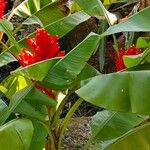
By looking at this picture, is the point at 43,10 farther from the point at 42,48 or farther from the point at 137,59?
the point at 137,59

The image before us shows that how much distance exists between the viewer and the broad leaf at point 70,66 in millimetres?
1221

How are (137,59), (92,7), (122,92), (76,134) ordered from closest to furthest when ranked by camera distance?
(122,92) < (137,59) < (92,7) < (76,134)

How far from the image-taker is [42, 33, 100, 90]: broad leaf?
122 cm

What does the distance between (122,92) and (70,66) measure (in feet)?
0.73

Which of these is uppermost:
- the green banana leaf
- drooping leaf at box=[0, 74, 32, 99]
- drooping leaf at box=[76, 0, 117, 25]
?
drooping leaf at box=[76, 0, 117, 25]

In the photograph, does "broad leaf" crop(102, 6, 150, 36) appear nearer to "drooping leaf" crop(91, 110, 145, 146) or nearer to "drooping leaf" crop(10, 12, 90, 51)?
"drooping leaf" crop(91, 110, 145, 146)

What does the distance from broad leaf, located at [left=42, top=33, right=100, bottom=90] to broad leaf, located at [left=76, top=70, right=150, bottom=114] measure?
149 mm

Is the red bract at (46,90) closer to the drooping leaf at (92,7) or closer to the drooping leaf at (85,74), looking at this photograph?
the drooping leaf at (85,74)

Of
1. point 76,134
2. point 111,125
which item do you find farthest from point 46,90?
point 76,134

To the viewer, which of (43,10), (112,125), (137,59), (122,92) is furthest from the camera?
(43,10)

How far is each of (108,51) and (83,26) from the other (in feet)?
0.93

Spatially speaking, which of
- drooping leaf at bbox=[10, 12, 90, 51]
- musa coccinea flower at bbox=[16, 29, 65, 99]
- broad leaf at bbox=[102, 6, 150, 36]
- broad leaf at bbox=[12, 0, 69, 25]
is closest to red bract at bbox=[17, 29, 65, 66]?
musa coccinea flower at bbox=[16, 29, 65, 99]

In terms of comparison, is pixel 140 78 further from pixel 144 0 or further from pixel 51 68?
pixel 144 0

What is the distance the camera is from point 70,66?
48.3 inches
